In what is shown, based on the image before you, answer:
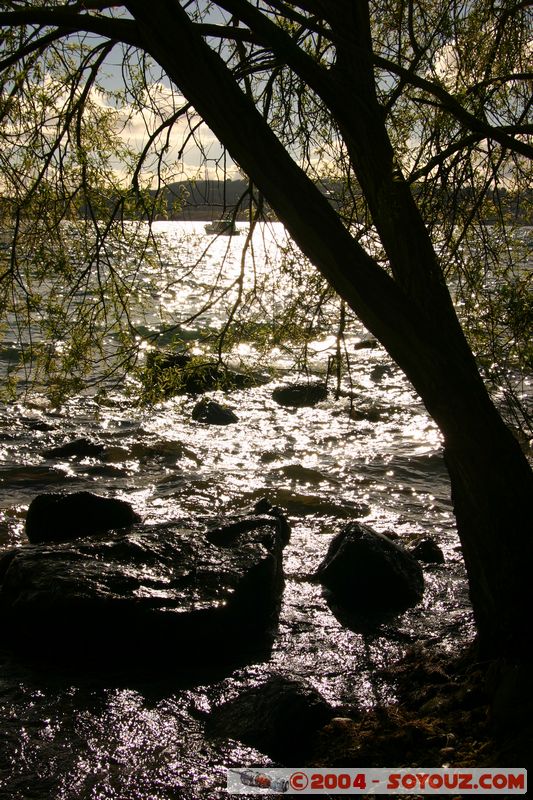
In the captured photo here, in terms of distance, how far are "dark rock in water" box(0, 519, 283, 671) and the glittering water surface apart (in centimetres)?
31

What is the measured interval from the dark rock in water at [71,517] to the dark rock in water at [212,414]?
24.3ft

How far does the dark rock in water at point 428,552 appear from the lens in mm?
9836

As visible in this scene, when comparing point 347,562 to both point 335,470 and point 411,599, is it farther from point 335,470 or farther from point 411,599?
point 335,470

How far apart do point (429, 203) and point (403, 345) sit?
2687 millimetres

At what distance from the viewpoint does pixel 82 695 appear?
662 centimetres

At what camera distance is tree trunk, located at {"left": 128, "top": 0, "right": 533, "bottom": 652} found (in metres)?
4.83

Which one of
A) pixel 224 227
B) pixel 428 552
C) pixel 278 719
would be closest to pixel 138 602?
pixel 278 719

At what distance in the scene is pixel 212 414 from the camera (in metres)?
17.7

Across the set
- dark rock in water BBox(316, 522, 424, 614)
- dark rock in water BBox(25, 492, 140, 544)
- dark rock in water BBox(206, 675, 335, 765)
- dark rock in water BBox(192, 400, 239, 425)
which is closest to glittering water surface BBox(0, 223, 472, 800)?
dark rock in water BBox(206, 675, 335, 765)

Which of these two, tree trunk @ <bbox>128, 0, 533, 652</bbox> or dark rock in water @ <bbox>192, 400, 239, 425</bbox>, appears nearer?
tree trunk @ <bbox>128, 0, 533, 652</bbox>

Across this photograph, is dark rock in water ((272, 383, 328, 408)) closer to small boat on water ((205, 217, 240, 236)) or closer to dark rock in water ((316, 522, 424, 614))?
dark rock in water ((316, 522, 424, 614))

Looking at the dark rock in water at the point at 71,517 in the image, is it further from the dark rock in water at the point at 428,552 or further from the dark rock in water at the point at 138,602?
the dark rock in water at the point at 428,552

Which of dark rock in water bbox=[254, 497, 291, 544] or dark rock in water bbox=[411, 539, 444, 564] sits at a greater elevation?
dark rock in water bbox=[254, 497, 291, 544]

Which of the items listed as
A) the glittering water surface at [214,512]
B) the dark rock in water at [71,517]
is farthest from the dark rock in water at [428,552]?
the dark rock in water at [71,517]
